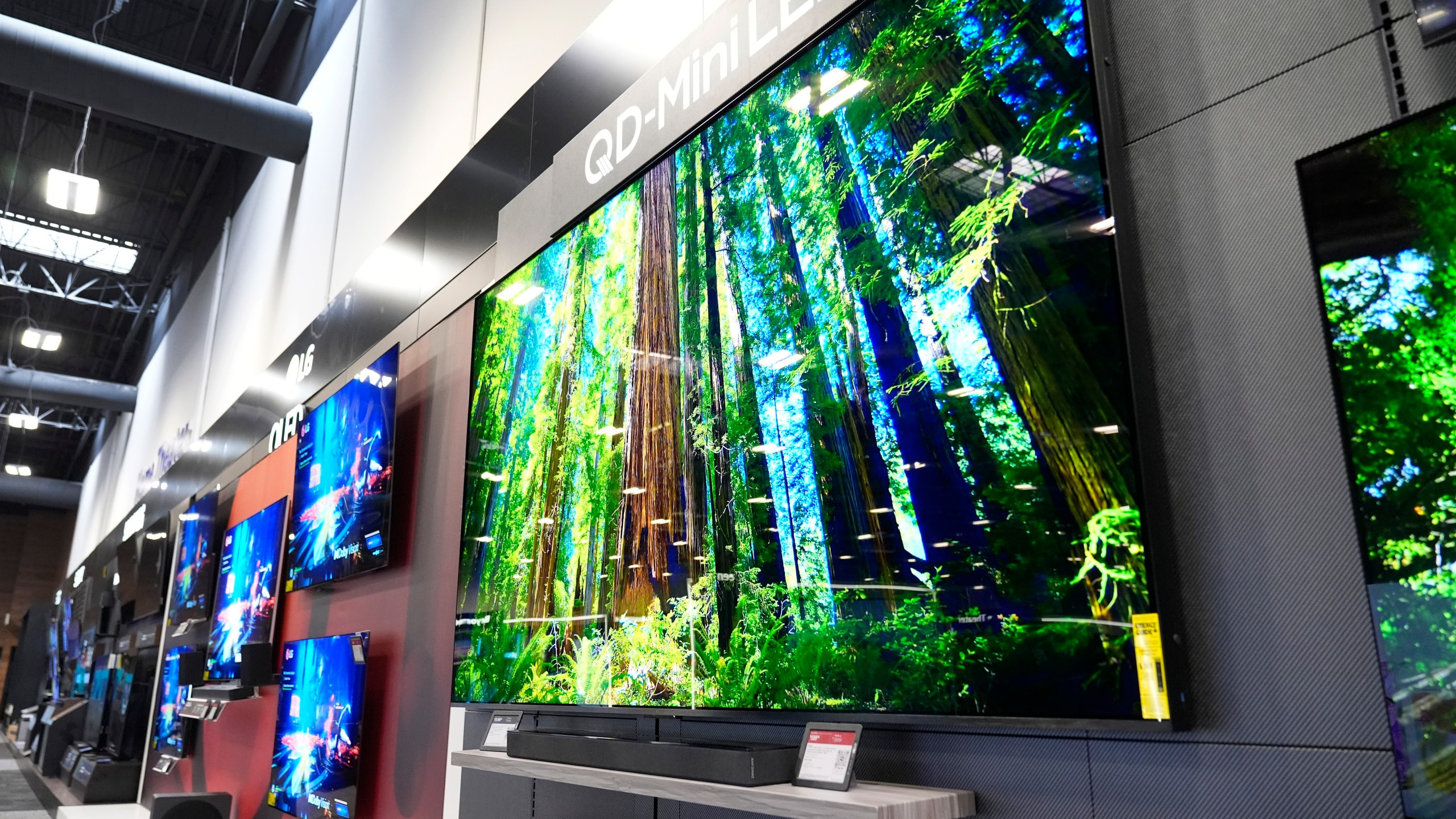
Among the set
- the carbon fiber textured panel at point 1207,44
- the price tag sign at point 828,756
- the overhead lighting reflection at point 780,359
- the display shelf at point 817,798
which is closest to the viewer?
the carbon fiber textured panel at point 1207,44

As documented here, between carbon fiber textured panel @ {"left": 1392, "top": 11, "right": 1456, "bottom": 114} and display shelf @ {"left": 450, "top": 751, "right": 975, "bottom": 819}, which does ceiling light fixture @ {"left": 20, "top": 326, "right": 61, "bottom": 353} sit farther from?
carbon fiber textured panel @ {"left": 1392, "top": 11, "right": 1456, "bottom": 114}

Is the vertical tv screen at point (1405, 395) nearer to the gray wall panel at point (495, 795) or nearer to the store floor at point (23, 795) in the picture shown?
the gray wall panel at point (495, 795)

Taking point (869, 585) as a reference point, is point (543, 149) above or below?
above

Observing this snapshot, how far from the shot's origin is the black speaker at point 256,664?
4523mm

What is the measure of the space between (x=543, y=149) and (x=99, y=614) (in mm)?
9528

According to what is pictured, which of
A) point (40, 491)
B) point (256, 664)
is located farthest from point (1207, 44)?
point (40, 491)

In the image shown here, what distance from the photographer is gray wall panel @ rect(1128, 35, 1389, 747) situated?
3.62 feet

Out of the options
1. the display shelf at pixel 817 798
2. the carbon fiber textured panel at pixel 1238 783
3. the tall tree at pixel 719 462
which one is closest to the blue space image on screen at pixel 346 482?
the tall tree at pixel 719 462

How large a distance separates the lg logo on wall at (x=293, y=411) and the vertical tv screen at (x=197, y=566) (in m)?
1.09

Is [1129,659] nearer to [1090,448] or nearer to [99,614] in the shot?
[1090,448]

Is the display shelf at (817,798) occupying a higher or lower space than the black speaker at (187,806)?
higher

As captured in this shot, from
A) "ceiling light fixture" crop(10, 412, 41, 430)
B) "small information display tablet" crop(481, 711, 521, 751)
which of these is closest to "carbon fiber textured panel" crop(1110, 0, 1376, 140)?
"small information display tablet" crop(481, 711, 521, 751)

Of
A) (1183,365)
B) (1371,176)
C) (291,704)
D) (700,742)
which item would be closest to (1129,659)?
(1183,365)

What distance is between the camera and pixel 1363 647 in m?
1.06
